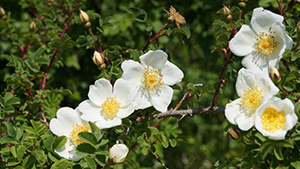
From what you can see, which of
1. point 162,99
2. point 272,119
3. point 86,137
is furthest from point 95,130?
point 272,119

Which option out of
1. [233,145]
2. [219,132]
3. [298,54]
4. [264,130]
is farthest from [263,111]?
[219,132]

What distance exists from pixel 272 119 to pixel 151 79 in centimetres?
62

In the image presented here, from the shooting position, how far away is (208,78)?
3.57 meters

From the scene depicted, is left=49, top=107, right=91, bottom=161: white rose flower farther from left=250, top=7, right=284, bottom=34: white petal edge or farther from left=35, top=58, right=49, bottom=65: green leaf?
left=250, top=7, right=284, bottom=34: white petal edge

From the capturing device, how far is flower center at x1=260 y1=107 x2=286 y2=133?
1.19 m

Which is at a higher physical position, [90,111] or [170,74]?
[170,74]

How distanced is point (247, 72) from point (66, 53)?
201 cm

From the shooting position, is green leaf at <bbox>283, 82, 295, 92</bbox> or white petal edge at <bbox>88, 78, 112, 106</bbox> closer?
green leaf at <bbox>283, 82, 295, 92</bbox>

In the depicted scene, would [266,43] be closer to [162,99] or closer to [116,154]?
[162,99]

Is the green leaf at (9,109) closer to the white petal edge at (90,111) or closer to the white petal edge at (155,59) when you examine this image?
the white petal edge at (90,111)

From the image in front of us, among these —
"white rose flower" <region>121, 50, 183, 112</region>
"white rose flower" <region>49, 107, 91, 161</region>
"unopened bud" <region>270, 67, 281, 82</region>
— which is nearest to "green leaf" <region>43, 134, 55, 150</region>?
"white rose flower" <region>49, 107, 91, 161</region>

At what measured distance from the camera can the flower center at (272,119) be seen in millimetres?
1188

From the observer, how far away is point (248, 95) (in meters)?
1.37

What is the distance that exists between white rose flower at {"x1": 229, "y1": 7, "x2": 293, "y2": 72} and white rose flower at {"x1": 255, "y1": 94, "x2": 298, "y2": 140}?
29cm
